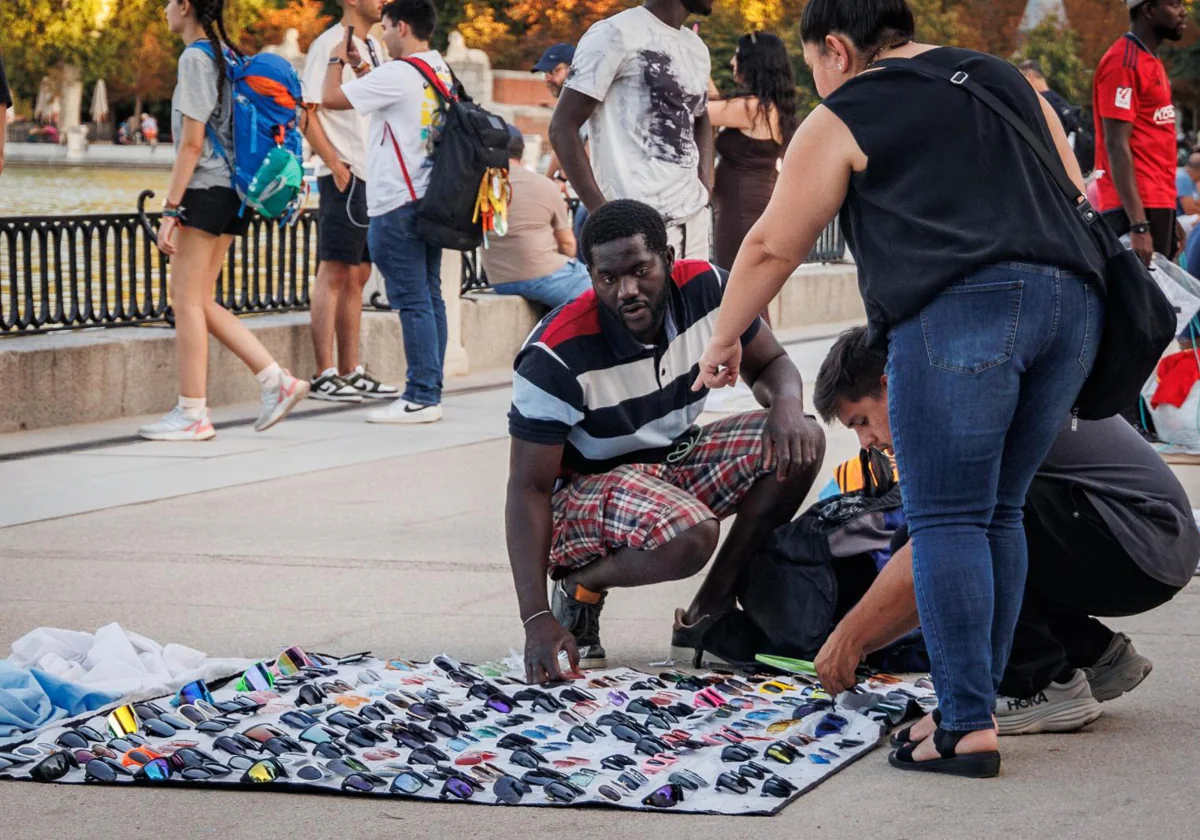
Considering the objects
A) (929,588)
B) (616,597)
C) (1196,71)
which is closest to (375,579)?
(616,597)

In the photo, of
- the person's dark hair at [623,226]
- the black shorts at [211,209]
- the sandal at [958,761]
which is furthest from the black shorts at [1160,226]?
the sandal at [958,761]

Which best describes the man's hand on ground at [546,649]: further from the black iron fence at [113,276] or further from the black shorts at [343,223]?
the black shorts at [343,223]

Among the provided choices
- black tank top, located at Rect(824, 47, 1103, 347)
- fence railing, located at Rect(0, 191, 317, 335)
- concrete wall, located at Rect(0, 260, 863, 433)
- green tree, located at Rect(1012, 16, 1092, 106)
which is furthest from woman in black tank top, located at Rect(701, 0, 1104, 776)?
green tree, located at Rect(1012, 16, 1092, 106)

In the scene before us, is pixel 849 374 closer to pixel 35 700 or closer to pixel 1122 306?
pixel 1122 306

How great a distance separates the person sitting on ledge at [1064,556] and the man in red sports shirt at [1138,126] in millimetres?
3884

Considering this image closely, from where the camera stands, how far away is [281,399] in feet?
26.6

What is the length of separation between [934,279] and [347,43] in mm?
6263

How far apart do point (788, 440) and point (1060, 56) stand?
40.7m

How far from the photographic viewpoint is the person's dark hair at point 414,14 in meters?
8.52

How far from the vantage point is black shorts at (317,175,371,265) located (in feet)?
30.6

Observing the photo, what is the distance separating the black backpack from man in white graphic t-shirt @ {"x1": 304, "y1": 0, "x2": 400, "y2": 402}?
856 mm

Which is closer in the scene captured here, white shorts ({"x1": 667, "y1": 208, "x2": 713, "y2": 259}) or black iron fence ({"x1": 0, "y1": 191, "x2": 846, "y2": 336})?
white shorts ({"x1": 667, "y1": 208, "x2": 713, "y2": 259})

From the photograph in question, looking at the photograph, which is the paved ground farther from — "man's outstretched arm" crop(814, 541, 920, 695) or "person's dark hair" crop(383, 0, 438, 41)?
"person's dark hair" crop(383, 0, 438, 41)

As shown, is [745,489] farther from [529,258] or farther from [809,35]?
[529,258]
